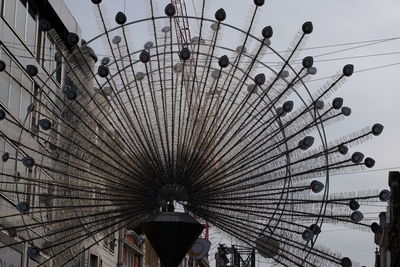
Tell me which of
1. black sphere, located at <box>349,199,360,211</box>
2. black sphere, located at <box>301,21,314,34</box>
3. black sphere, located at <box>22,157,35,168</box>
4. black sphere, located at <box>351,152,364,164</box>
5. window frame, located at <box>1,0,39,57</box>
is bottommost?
black sphere, located at <box>349,199,360,211</box>

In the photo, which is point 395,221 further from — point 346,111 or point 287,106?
point 287,106

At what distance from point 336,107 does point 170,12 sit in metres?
3.28

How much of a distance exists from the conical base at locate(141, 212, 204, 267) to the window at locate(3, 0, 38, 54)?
10.5 meters

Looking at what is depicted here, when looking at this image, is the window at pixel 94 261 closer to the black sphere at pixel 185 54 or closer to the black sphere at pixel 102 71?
the black sphere at pixel 102 71

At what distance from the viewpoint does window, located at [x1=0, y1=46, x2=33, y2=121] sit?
24.1 m

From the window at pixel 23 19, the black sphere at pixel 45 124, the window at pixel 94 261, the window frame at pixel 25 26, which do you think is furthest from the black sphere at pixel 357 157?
the window at pixel 94 261

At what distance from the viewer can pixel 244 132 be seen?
1587 cm

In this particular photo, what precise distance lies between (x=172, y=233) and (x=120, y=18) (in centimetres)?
376

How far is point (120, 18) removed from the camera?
15398mm

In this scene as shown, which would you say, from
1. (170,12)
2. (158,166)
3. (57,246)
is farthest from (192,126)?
(57,246)

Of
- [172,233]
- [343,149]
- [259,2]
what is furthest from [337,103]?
[172,233]

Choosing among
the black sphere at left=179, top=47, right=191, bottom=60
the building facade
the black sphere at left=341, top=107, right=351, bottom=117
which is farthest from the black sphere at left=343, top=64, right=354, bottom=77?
the building facade

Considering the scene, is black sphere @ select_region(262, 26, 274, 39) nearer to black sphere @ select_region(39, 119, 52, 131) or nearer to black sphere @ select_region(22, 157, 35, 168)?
black sphere @ select_region(39, 119, 52, 131)

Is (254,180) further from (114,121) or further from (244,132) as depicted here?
(114,121)
